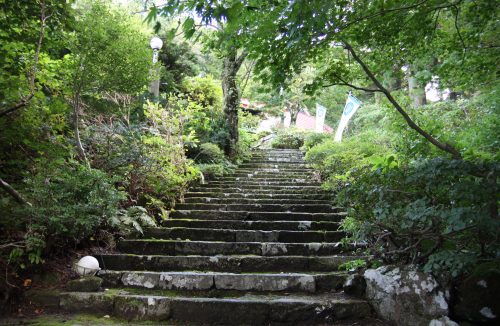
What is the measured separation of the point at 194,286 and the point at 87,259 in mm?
1345

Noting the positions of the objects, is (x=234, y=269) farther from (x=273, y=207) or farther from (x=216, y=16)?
(x=216, y=16)

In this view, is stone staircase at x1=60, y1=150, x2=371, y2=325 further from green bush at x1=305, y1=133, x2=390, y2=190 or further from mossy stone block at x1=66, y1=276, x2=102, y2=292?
green bush at x1=305, y1=133, x2=390, y2=190

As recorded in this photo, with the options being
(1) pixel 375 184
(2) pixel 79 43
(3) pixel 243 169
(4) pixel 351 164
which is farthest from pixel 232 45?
(3) pixel 243 169

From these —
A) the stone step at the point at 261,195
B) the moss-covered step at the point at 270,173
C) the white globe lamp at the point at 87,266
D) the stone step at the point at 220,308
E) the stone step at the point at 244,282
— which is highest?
the moss-covered step at the point at 270,173

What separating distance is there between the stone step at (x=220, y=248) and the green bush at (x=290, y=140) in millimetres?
11519

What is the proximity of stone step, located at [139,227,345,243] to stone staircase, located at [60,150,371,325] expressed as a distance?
2 cm

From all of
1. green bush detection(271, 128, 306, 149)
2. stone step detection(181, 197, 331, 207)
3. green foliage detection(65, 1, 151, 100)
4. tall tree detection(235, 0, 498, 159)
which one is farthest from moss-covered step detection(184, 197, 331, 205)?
green bush detection(271, 128, 306, 149)

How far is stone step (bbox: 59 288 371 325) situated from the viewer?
126 inches

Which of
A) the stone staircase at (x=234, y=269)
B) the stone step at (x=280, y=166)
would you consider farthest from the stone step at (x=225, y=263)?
the stone step at (x=280, y=166)

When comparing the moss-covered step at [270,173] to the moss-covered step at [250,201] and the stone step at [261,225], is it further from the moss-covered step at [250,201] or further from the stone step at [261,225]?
the stone step at [261,225]

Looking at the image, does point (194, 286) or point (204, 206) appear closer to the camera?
point (194, 286)

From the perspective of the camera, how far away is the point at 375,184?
10.4ft

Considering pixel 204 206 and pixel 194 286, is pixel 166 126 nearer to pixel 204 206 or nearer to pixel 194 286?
pixel 204 206

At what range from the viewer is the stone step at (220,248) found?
4672 mm
